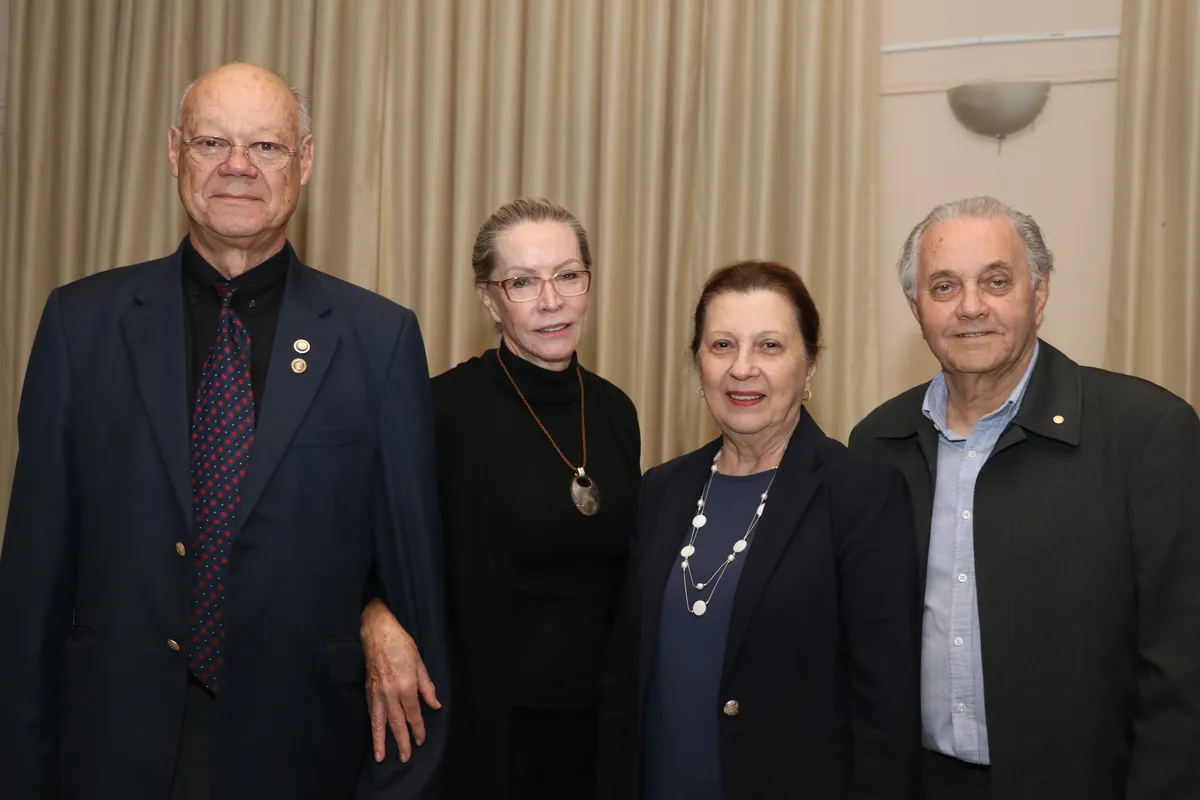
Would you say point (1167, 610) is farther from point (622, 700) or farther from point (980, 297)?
point (622, 700)

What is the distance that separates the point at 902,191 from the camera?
4039 mm

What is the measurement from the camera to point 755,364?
2.17 meters

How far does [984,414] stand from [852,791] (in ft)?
2.51

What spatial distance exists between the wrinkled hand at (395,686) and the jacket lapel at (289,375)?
33 centimetres

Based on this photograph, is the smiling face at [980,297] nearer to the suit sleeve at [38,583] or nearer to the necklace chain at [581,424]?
the necklace chain at [581,424]

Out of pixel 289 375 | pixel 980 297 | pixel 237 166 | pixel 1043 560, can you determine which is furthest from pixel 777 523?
pixel 237 166

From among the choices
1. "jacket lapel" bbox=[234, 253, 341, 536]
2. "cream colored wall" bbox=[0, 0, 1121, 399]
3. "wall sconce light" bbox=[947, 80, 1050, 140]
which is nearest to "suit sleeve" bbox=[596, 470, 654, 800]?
"jacket lapel" bbox=[234, 253, 341, 536]

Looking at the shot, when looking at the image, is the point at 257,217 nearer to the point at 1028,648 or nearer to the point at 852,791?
the point at 852,791

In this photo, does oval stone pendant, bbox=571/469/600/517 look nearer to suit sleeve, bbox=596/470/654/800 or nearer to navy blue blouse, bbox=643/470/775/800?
suit sleeve, bbox=596/470/654/800

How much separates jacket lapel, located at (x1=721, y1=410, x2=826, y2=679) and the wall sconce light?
2164 millimetres

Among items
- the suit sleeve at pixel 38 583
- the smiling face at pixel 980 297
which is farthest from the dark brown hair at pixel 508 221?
the suit sleeve at pixel 38 583

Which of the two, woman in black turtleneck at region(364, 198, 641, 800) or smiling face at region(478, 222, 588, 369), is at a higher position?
smiling face at region(478, 222, 588, 369)

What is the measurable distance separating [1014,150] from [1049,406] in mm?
2008

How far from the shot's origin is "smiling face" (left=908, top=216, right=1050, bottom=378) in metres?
2.19
